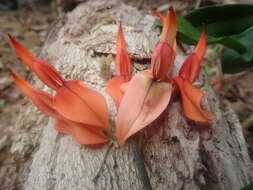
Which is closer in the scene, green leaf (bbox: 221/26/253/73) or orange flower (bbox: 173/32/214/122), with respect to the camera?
orange flower (bbox: 173/32/214/122)

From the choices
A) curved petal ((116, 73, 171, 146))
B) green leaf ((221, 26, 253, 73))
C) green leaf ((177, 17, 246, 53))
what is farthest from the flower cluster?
green leaf ((221, 26, 253, 73))

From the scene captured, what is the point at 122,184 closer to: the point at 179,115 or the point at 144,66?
the point at 179,115

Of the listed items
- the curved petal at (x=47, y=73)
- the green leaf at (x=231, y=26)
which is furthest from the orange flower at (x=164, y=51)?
the green leaf at (x=231, y=26)

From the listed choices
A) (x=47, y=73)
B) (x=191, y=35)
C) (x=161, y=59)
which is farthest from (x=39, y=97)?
(x=191, y=35)

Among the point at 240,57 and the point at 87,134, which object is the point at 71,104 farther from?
the point at 240,57

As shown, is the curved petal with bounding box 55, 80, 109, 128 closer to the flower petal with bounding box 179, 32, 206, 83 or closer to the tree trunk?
the tree trunk

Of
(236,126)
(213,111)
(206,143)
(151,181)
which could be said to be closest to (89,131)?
(151,181)
